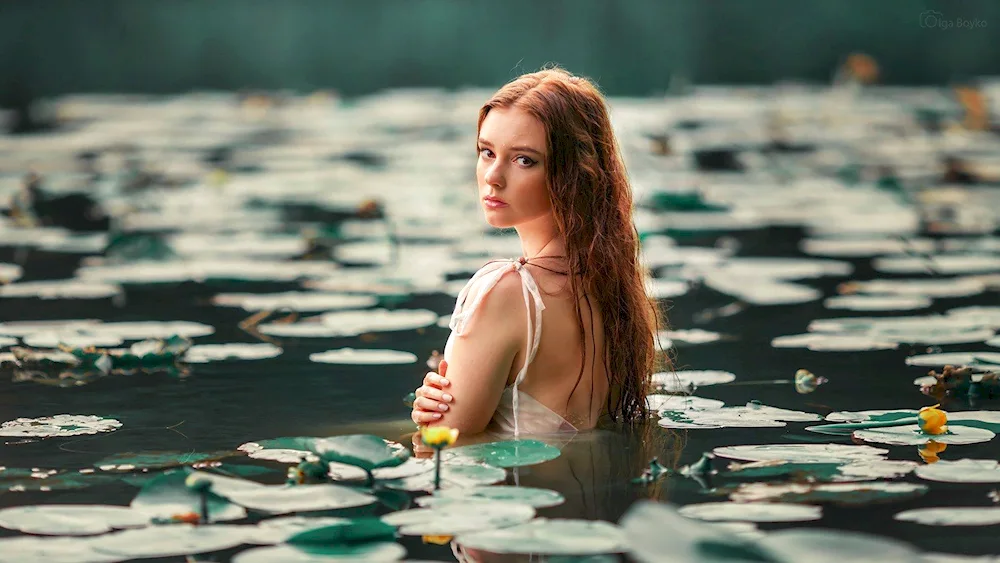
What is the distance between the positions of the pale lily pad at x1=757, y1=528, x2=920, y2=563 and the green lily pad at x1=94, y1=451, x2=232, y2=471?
45.6 inches

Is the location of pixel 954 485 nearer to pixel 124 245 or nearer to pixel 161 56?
pixel 124 245

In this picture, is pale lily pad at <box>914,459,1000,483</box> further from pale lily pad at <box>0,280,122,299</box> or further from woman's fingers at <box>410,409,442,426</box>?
pale lily pad at <box>0,280,122,299</box>

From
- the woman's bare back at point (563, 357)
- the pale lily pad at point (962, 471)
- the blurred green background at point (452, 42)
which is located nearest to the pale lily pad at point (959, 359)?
the pale lily pad at point (962, 471)

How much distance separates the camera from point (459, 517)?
2.10 metres

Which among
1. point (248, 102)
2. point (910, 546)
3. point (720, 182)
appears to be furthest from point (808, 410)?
point (248, 102)

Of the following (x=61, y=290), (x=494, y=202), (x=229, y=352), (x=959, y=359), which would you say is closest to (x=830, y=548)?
(x=494, y=202)

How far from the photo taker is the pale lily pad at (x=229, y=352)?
11.7 feet

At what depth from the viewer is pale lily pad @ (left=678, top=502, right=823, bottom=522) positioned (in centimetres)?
213

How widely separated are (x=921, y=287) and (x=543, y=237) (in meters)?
2.29

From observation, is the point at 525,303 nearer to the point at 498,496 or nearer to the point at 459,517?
the point at 498,496

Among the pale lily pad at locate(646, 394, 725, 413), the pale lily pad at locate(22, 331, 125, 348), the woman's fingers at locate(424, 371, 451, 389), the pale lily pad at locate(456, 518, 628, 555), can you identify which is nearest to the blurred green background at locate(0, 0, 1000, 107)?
the pale lily pad at locate(22, 331, 125, 348)

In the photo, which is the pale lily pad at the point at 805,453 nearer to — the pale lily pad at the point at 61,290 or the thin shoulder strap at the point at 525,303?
the thin shoulder strap at the point at 525,303

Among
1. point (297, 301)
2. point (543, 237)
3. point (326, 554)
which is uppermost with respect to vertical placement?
point (543, 237)

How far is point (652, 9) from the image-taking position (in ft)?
44.3
